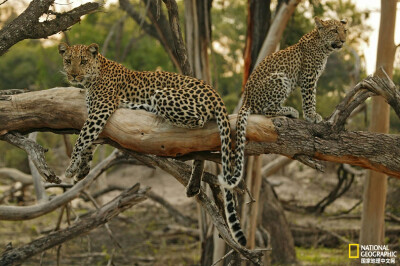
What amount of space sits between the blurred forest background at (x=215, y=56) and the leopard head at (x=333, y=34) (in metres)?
4.84

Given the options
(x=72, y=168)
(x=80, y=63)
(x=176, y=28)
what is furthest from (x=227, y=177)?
(x=176, y=28)

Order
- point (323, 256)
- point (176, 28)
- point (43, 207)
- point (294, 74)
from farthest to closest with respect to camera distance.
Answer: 1. point (323, 256)
2. point (43, 207)
3. point (176, 28)
4. point (294, 74)

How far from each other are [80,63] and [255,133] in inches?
106

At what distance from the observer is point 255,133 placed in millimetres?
7250

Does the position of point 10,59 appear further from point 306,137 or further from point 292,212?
point 306,137

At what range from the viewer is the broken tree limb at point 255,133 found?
7090 millimetres

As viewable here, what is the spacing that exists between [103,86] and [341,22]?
3.73 metres

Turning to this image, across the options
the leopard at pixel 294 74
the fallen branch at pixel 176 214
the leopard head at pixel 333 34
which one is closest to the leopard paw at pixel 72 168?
the leopard at pixel 294 74

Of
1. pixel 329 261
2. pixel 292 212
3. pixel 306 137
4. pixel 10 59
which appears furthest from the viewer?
pixel 10 59

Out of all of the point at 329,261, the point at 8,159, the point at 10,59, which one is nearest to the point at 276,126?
the point at 329,261

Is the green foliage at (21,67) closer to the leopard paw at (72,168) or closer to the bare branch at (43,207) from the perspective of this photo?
the bare branch at (43,207)

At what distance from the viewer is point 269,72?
8.12m

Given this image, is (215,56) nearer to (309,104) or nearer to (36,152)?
(309,104)

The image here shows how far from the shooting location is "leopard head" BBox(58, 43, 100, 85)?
7.78 m
